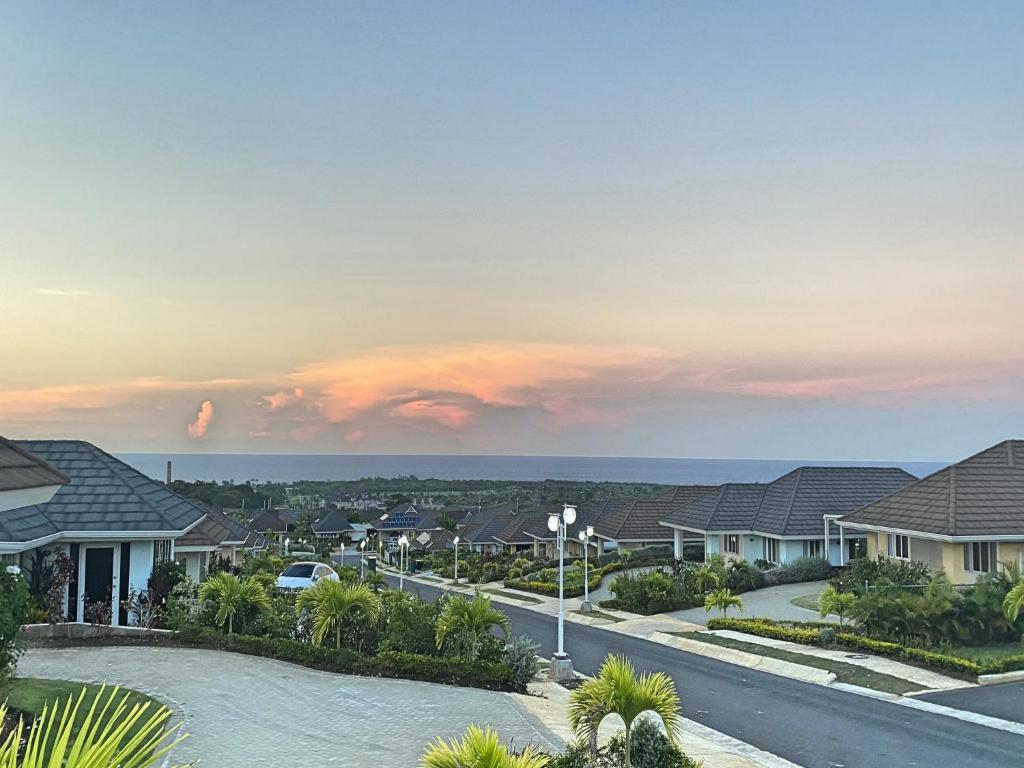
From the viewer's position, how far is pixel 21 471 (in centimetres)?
827

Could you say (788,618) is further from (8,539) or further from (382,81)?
(8,539)

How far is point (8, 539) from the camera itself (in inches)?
753

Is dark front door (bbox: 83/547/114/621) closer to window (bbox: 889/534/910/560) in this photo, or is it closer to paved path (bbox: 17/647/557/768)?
paved path (bbox: 17/647/557/768)

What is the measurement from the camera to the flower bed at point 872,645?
19.5 m

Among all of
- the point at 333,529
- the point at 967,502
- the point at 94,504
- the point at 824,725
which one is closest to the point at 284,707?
the point at 824,725

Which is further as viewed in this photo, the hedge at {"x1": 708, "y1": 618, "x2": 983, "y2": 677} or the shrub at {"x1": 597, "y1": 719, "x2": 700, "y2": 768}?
the hedge at {"x1": 708, "y1": 618, "x2": 983, "y2": 677}

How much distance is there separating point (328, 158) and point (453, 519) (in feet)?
321

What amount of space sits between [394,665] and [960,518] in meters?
24.6

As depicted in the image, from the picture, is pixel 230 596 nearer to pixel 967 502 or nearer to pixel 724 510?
pixel 967 502

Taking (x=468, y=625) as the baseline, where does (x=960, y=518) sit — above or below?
above

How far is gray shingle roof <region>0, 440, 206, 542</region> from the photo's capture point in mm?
21000

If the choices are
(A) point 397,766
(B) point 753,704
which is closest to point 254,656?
(A) point 397,766

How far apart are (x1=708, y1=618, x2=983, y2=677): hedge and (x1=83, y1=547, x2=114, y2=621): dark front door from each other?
19.9 m

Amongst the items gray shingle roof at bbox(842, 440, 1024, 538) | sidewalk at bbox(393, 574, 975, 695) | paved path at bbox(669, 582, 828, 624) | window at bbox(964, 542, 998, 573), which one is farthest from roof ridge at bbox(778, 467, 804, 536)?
window at bbox(964, 542, 998, 573)
